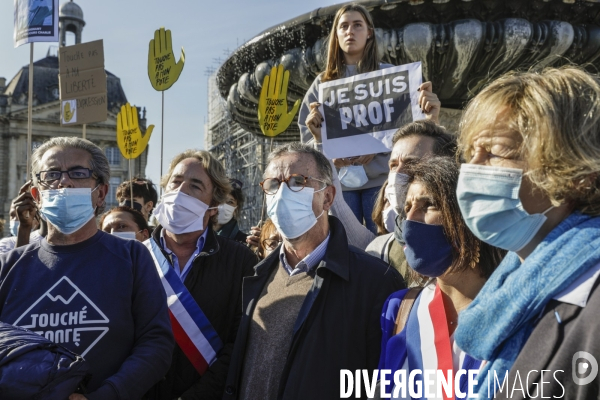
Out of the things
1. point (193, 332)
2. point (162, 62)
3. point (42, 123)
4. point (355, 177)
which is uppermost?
point (42, 123)

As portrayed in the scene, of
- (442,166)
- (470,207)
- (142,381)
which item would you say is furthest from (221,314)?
(470,207)

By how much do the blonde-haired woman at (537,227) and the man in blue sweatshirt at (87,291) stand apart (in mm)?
1474

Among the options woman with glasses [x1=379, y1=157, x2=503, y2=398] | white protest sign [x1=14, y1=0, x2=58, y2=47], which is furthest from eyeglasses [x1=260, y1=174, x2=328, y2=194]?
white protest sign [x1=14, y1=0, x2=58, y2=47]

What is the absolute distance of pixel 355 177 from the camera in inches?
172

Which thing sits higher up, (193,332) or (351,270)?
(351,270)

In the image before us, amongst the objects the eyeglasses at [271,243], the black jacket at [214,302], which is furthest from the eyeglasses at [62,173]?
the eyeglasses at [271,243]

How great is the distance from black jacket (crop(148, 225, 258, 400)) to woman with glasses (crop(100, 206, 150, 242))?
4.13 ft

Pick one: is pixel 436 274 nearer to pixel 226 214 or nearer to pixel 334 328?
pixel 334 328

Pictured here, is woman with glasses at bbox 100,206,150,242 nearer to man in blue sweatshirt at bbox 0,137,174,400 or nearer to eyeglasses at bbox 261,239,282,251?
eyeglasses at bbox 261,239,282,251

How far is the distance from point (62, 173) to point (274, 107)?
339cm

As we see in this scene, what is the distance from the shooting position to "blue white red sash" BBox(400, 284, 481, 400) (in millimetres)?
2086

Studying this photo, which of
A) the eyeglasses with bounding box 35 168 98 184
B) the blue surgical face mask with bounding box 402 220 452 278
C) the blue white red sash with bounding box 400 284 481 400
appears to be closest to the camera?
the blue white red sash with bounding box 400 284 481 400

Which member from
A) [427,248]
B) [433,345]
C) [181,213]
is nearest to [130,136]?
[181,213]

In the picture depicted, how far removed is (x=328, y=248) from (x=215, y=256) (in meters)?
0.87
